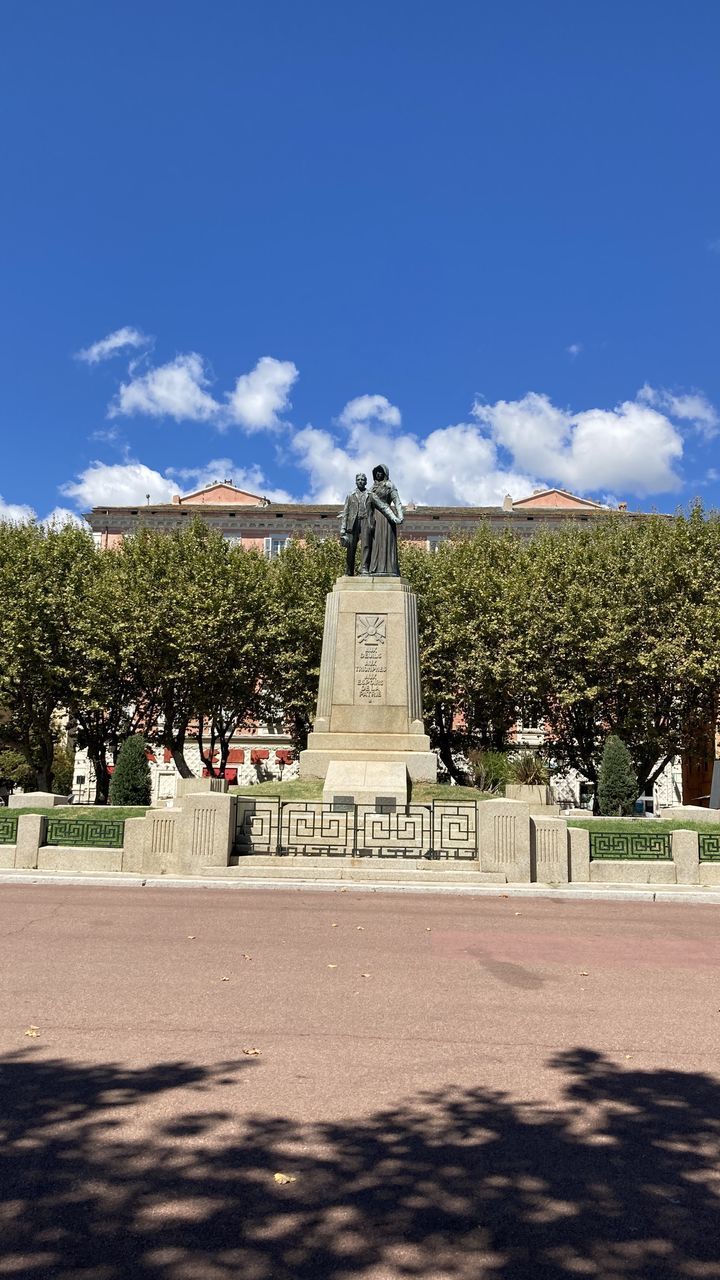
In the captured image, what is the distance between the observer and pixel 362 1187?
4000 millimetres

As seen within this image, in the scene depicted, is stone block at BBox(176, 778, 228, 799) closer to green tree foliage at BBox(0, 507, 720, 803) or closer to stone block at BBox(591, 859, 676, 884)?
stone block at BBox(591, 859, 676, 884)

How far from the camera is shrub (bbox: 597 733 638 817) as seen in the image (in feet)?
86.7

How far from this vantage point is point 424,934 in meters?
10.4

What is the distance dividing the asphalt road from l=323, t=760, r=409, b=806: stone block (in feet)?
30.1

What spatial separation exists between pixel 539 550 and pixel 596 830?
70.9ft

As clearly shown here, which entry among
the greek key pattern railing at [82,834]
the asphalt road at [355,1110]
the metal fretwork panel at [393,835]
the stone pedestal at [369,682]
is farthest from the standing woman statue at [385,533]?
the asphalt road at [355,1110]

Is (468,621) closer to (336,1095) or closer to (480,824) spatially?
(480,824)

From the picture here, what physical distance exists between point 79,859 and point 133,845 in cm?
105

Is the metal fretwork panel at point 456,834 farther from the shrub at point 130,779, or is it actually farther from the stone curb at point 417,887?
the shrub at point 130,779

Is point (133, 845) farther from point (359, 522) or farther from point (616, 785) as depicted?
point (616, 785)

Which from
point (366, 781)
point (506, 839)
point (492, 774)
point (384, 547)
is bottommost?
point (506, 839)

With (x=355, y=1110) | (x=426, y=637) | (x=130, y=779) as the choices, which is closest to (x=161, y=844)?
(x=130, y=779)

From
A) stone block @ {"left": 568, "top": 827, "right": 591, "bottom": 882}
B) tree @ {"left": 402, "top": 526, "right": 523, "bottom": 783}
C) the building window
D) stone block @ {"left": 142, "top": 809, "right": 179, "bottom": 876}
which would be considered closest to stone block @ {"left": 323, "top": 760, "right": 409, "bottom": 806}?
stone block @ {"left": 142, "top": 809, "right": 179, "bottom": 876}

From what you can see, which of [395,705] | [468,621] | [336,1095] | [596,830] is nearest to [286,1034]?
[336,1095]
